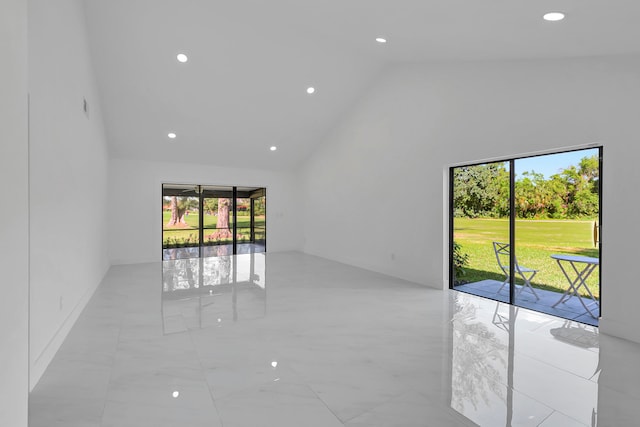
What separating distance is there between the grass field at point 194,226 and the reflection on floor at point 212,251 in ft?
0.89

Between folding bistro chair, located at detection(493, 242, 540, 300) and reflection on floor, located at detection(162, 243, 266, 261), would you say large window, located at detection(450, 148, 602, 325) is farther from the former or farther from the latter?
reflection on floor, located at detection(162, 243, 266, 261)

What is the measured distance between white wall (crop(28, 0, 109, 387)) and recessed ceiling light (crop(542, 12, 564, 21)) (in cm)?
399

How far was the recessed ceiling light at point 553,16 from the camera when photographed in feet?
9.23

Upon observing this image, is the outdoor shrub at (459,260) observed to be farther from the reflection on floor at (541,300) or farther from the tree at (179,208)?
the tree at (179,208)

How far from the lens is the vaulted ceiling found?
10.5 ft

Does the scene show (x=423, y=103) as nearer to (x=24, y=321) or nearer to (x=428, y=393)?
(x=428, y=393)

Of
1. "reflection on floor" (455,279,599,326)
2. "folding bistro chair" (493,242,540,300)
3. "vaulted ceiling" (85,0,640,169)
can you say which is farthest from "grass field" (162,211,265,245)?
"folding bistro chair" (493,242,540,300)

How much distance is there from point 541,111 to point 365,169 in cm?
340

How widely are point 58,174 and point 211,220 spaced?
596 cm

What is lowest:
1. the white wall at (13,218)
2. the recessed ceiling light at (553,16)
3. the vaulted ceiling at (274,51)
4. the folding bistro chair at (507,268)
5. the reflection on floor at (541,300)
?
the reflection on floor at (541,300)

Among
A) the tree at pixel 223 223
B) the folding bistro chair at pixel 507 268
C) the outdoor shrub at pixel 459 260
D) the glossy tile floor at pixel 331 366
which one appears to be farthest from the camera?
the tree at pixel 223 223

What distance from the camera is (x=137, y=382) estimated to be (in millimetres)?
2533

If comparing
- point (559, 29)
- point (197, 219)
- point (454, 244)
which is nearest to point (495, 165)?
point (454, 244)

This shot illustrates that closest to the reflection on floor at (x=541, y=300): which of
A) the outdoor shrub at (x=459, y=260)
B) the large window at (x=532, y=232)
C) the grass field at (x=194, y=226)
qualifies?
the large window at (x=532, y=232)
